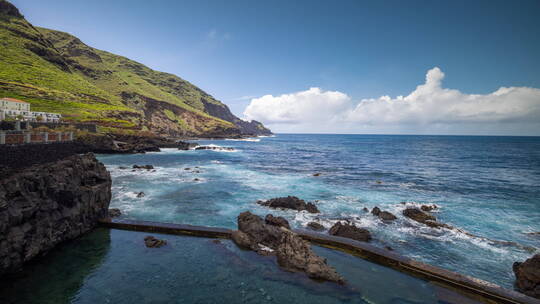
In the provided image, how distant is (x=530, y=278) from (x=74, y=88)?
14473 centimetres

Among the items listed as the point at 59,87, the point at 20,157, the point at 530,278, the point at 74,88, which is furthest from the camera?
the point at 74,88

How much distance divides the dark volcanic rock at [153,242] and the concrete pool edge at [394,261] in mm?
1279

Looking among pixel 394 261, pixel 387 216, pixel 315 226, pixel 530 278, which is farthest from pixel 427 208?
pixel 394 261

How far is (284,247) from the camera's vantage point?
1263 cm

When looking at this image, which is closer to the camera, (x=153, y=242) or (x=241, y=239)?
(x=153, y=242)

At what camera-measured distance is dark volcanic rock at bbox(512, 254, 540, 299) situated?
11.5m

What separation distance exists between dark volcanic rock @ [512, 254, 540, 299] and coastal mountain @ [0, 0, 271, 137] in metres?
92.2

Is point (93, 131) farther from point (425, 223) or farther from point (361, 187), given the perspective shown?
point (425, 223)

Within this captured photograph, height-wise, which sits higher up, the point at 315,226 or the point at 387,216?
the point at 387,216

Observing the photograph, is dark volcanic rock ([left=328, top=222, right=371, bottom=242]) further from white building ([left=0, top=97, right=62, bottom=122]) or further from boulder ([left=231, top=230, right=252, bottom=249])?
white building ([left=0, top=97, right=62, bottom=122])

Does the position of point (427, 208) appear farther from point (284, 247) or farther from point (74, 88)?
point (74, 88)

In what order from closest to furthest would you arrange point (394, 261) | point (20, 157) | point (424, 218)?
point (394, 261)
point (20, 157)
point (424, 218)

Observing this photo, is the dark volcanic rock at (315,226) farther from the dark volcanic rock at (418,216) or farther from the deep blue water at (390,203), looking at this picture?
the dark volcanic rock at (418,216)

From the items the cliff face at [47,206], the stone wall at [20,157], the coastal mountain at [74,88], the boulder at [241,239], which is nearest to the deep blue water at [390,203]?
the boulder at [241,239]
